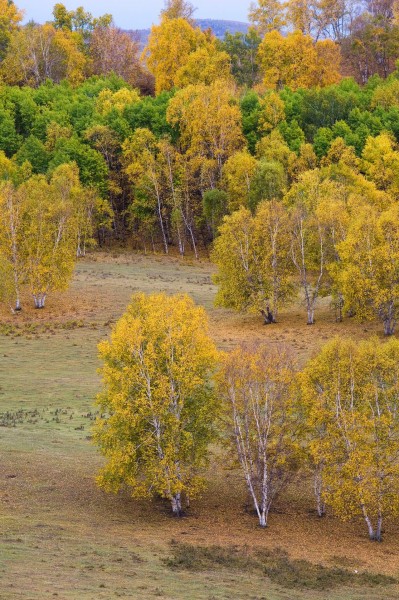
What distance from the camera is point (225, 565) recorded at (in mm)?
35094

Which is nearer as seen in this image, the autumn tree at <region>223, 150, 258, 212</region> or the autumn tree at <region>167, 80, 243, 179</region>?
the autumn tree at <region>223, 150, 258, 212</region>

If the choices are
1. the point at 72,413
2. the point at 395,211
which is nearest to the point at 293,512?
the point at 72,413

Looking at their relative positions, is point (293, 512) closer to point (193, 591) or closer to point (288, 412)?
point (288, 412)

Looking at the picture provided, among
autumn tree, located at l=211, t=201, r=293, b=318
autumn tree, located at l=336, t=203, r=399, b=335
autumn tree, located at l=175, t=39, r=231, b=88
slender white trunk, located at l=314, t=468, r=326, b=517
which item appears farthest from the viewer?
autumn tree, located at l=175, t=39, r=231, b=88

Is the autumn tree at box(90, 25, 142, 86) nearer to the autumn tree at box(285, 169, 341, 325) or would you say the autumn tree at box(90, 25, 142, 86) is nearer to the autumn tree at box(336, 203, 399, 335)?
the autumn tree at box(285, 169, 341, 325)

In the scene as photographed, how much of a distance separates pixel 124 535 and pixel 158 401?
629cm

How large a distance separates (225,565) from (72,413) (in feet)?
72.4

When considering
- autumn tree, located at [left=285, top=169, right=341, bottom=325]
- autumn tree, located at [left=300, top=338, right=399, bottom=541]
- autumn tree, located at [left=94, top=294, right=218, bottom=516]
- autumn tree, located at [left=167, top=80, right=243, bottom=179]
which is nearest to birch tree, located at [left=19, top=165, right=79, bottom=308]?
autumn tree, located at [left=285, top=169, right=341, bottom=325]

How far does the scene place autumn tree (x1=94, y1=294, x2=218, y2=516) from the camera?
41.1 m

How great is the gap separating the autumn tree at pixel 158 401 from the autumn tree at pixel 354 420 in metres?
4.96

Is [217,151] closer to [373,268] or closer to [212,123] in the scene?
[212,123]

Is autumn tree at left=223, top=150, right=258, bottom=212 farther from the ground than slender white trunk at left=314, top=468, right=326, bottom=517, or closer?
farther from the ground

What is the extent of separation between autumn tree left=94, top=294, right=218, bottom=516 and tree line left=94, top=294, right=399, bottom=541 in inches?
2.2

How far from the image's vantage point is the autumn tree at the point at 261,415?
4112cm
